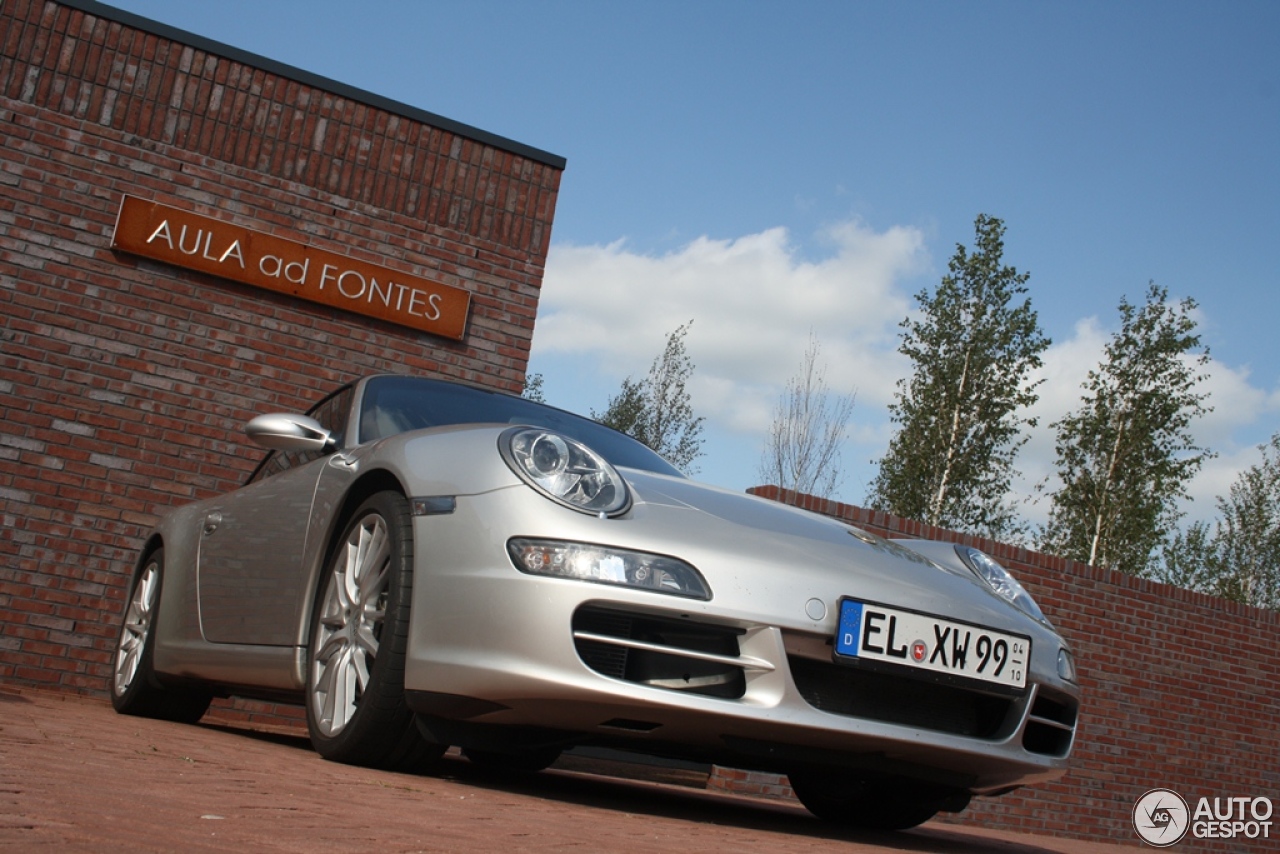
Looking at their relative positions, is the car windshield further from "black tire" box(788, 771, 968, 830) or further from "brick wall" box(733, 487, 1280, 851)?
"brick wall" box(733, 487, 1280, 851)

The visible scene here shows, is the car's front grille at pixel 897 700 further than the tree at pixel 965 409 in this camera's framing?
No

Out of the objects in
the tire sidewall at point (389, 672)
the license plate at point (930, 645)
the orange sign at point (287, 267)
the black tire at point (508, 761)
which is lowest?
the black tire at point (508, 761)

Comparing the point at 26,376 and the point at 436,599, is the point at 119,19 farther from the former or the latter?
the point at 436,599

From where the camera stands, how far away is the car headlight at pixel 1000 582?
12.8ft

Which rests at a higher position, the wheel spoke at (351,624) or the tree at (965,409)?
the tree at (965,409)

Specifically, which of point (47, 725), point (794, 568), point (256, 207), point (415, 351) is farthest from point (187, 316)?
point (794, 568)

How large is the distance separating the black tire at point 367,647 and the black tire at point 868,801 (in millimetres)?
1336

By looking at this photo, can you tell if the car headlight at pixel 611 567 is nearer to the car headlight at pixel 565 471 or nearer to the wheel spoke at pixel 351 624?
the car headlight at pixel 565 471

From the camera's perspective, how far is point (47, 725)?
347 centimetres

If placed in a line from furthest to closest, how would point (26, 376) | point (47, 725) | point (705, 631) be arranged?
point (26, 376) → point (47, 725) → point (705, 631)

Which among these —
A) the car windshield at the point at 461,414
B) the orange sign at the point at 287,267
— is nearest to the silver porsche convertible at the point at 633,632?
the car windshield at the point at 461,414

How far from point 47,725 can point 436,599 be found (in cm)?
128

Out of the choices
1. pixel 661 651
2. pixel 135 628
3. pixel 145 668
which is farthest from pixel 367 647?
pixel 135 628

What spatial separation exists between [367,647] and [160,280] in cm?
485
